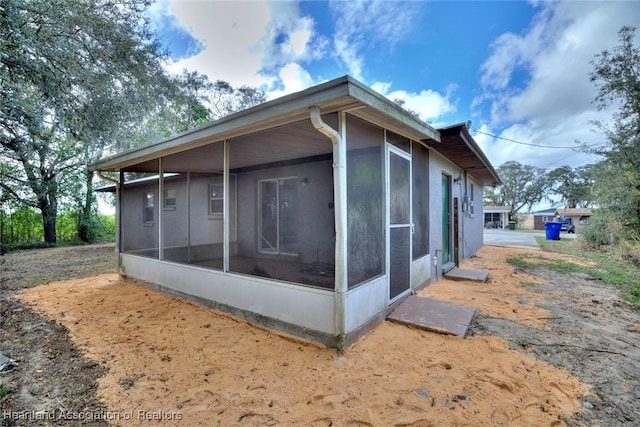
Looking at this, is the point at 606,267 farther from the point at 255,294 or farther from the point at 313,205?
the point at 255,294

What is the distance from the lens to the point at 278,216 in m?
7.12

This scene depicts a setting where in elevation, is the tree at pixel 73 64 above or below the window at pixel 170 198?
above

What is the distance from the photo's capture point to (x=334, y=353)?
8.95 feet

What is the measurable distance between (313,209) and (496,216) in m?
32.6

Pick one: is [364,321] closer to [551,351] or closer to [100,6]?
[551,351]

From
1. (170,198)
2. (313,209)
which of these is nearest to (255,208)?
(313,209)

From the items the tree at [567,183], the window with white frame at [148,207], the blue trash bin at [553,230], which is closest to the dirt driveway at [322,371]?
the window with white frame at [148,207]

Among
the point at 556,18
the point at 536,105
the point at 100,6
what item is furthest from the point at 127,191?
the point at 536,105

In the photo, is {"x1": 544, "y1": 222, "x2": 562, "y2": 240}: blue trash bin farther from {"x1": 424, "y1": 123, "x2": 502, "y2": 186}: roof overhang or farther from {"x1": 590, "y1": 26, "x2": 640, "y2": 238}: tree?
{"x1": 424, "y1": 123, "x2": 502, "y2": 186}: roof overhang

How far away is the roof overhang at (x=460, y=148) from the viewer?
14.0 feet

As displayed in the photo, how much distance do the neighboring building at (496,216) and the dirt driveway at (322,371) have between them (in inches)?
1153

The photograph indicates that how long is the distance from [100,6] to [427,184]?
695 cm

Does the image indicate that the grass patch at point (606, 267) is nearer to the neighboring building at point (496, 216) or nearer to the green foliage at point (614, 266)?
the green foliage at point (614, 266)

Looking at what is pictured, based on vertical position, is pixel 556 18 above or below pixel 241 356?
above
